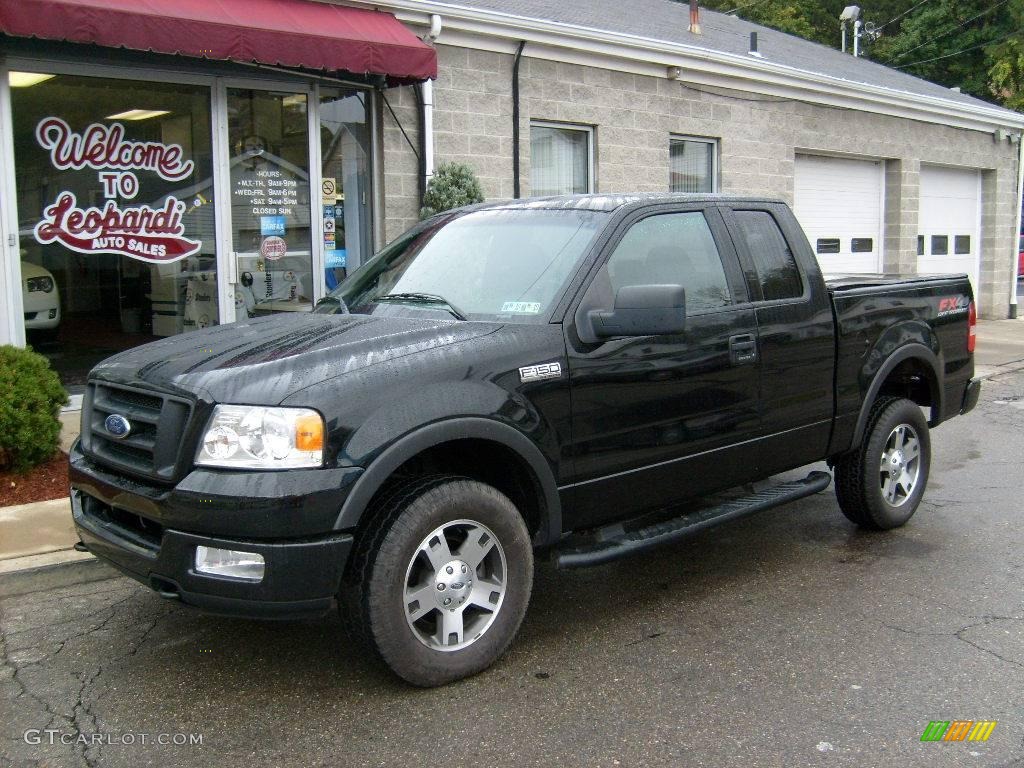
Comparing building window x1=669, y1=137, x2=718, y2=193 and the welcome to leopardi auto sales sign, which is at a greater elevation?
building window x1=669, y1=137, x2=718, y2=193

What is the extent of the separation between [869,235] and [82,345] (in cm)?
1306

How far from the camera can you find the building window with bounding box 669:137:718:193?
13.7m

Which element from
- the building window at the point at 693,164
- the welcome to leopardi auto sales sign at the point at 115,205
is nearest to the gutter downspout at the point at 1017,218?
the building window at the point at 693,164

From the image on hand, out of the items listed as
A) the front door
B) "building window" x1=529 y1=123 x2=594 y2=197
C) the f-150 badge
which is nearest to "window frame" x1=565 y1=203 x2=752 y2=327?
the front door

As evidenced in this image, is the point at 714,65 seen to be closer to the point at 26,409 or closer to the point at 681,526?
the point at 26,409

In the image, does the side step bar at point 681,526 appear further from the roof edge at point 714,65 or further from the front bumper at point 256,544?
the roof edge at point 714,65

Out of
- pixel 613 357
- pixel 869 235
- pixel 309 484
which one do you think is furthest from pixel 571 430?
pixel 869 235

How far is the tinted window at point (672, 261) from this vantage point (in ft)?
15.0

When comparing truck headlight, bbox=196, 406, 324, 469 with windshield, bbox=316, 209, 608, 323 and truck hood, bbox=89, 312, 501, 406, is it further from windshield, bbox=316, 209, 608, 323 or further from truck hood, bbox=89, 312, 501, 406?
windshield, bbox=316, 209, 608, 323

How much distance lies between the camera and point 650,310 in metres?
4.12

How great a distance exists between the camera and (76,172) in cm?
870

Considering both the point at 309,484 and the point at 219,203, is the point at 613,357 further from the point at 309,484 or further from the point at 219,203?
the point at 219,203

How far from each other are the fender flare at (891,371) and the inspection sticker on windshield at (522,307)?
224cm

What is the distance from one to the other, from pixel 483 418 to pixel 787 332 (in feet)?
6.44
